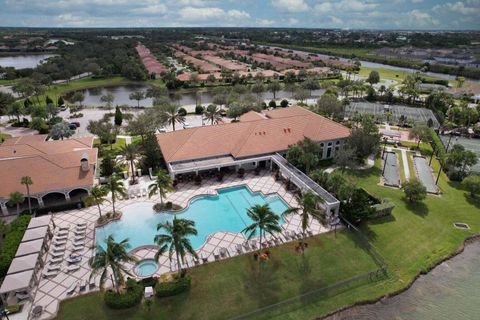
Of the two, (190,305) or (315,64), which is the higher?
(315,64)

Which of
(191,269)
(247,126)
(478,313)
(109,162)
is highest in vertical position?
(247,126)

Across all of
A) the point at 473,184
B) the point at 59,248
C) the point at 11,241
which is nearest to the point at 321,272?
the point at 59,248

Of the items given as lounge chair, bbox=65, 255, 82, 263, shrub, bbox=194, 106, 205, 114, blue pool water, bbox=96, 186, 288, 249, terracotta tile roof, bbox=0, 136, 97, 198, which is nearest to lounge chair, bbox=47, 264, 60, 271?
lounge chair, bbox=65, 255, 82, 263

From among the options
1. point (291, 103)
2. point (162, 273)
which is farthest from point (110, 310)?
point (291, 103)

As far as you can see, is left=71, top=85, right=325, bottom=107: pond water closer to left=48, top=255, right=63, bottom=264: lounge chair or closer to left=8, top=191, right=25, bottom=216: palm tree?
left=8, top=191, right=25, bottom=216: palm tree

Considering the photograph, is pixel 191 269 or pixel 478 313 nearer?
pixel 478 313

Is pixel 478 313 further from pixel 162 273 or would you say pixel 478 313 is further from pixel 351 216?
pixel 162 273

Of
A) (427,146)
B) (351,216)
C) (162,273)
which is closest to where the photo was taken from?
(162,273)

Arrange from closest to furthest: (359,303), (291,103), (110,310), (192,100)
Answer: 1. (110,310)
2. (359,303)
3. (291,103)
4. (192,100)
